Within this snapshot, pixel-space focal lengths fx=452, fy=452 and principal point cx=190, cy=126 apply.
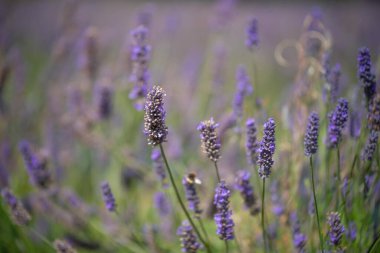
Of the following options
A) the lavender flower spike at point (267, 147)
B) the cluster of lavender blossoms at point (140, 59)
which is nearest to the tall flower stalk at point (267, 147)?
the lavender flower spike at point (267, 147)

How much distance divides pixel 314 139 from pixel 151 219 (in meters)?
1.21

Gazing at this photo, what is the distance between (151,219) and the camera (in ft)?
6.59

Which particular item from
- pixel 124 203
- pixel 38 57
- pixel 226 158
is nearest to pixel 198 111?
pixel 226 158

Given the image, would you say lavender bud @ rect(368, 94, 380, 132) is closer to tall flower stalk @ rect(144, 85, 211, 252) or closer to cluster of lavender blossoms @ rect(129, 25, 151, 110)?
tall flower stalk @ rect(144, 85, 211, 252)

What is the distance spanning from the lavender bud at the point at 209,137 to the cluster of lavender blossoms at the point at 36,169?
703 millimetres

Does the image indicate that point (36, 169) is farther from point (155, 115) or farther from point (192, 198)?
point (155, 115)

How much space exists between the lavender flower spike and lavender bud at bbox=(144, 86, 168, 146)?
8.2 inches

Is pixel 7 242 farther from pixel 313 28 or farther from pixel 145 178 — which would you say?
pixel 313 28

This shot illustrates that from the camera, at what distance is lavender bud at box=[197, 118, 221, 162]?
95 centimetres

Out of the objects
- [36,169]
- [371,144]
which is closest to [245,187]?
[371,144]

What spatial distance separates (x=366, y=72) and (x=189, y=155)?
1.40 meters

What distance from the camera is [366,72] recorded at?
3.36 ft

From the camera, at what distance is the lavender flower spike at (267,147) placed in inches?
34.1

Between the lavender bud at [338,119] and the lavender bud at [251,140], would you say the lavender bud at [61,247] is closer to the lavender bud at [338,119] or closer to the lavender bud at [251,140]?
the lavender bud at [251,140]
